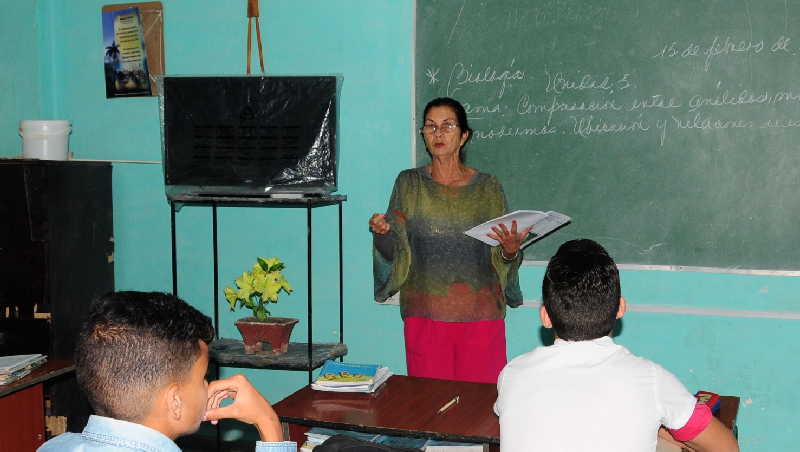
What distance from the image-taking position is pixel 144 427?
1298 millimetres

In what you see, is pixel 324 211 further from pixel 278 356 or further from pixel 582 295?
pixel 582 295

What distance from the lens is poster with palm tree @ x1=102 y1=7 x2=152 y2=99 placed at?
406cm

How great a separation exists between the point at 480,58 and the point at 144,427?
8.51 feet

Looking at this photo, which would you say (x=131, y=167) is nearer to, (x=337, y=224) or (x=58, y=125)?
(x=58, y=125)

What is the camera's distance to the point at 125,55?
161 inches

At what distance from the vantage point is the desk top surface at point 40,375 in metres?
2.68

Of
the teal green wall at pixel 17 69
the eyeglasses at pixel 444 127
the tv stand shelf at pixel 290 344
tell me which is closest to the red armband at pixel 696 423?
the eyeglasses at pixel 444 127

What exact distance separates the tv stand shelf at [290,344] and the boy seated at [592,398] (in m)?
1.76

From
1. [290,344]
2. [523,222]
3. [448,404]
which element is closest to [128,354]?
[448,404]

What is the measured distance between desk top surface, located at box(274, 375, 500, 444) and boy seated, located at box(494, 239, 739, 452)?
1.49 ft

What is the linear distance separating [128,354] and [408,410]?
3.95ft

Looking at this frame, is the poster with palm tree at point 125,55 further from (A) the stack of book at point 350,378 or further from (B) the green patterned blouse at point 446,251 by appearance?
(A) the stack of book at point 350,378

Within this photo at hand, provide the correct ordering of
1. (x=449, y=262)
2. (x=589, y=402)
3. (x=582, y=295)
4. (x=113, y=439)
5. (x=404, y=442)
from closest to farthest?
(x=113, y=439)
(x=589, y=402)
(x=582, y=295)
(x=404, y=442)
(x=449, y=262)

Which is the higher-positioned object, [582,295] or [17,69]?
[17,69]
